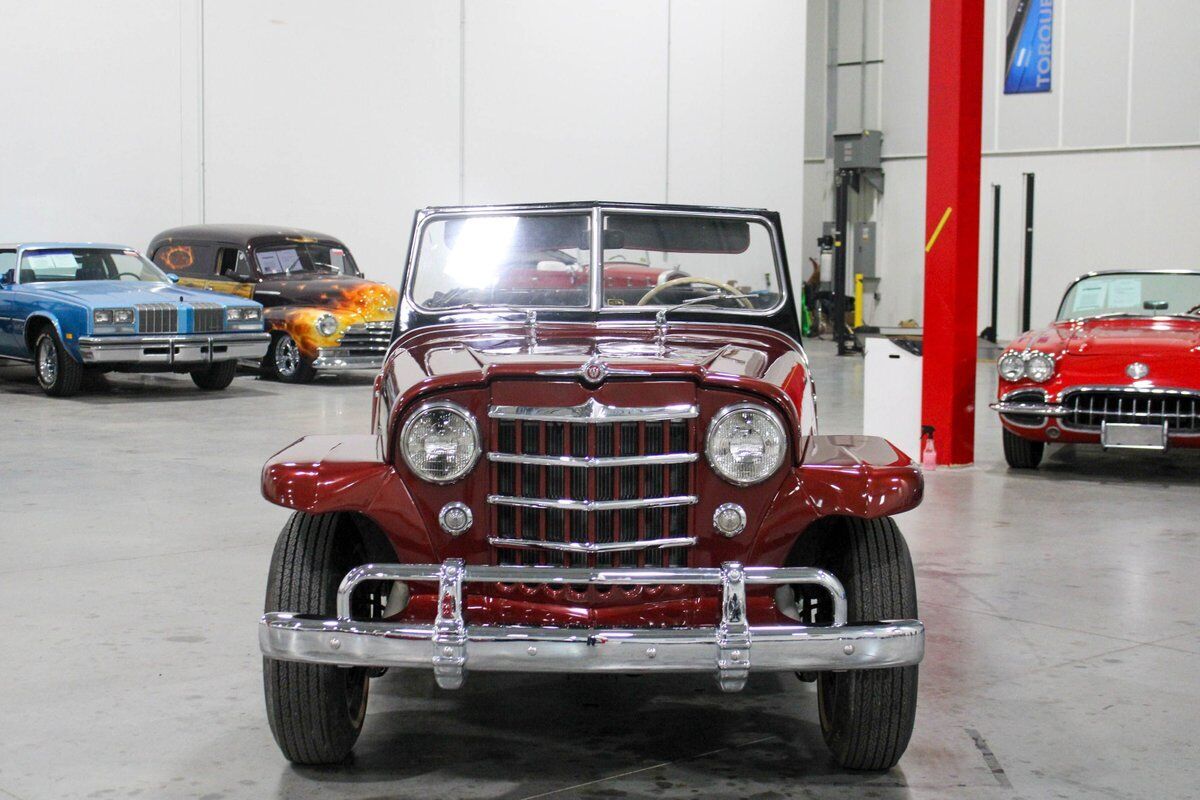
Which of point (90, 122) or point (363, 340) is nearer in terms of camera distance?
point (363, 340)

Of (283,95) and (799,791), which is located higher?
(283,95)

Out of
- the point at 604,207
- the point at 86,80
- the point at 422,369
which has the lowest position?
the point at 422,369

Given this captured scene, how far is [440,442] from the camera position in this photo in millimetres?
3307

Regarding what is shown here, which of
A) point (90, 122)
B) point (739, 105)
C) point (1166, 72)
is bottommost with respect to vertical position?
point (90, 122)

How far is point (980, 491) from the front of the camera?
7.74 m

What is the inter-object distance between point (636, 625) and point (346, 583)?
681 millimetres

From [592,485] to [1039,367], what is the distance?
17.3 feet

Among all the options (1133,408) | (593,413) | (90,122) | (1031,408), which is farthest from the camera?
(90,122)

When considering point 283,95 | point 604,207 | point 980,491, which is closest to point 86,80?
point 283,95

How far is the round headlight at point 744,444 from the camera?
10.8ft

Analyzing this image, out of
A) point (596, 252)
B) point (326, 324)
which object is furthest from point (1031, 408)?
point (326, 324)

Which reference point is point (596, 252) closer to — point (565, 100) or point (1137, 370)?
point (1137, 370)

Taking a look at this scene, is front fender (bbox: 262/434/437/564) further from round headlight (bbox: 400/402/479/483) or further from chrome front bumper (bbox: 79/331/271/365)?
chrome front bumper (bbox: 79/331/271/365)

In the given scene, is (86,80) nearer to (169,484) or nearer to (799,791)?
(169,484)
